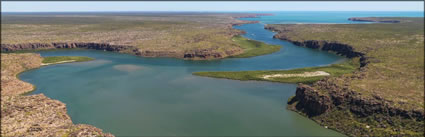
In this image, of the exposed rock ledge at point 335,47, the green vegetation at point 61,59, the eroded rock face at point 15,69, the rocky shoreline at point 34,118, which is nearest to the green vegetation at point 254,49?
the exposed rock ledge at point 335,47

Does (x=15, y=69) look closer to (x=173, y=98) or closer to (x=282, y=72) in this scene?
(x=173, y=98)

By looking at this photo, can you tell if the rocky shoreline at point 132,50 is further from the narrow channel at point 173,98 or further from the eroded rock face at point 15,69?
the eroded rock face at point 15,69

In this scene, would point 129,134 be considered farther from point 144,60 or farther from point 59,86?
point 144,60

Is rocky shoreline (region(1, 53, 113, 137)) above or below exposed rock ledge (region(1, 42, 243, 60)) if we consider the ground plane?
below

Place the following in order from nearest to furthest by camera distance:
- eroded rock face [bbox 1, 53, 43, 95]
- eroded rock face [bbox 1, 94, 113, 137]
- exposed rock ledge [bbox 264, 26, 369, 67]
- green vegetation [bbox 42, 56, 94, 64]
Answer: eroded rock face [bbox 1, 94, 113, 137]
eroded rock face [bbox 1, 53, 43, 95]
exposed rock ledge [bbox 264, 26, 369, 67]
green vegetation [bbox 42, 56, 94, 64]

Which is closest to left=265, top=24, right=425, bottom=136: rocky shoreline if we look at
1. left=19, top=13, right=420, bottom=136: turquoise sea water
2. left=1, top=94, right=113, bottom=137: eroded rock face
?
left=19, top=13, right=420, bottom=136: turquoise sea water

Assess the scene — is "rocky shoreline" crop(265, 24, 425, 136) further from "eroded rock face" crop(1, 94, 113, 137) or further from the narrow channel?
"eroded rock face" crop(1, 94, 113, 137)
